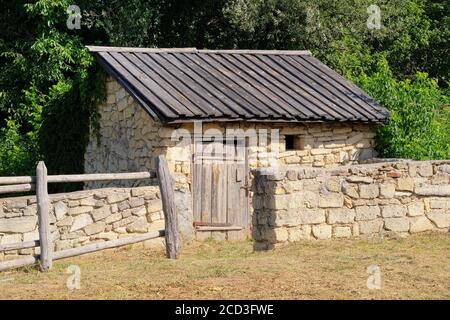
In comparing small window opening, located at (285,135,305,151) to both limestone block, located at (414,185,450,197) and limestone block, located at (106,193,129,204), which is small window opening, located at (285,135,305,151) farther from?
limestone block, located at (106,193,129,204)

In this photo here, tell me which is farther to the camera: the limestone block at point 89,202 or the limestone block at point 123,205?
the limestone block at point 123,205

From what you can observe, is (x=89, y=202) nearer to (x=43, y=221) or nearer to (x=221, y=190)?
(x=43, y=221)

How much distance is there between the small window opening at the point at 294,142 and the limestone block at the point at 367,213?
414 centimetres

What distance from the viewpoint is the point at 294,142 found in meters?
17.9

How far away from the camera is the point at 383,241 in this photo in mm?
13500

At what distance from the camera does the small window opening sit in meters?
17.8

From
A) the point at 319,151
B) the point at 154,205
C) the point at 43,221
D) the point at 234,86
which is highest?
the point at 234,86

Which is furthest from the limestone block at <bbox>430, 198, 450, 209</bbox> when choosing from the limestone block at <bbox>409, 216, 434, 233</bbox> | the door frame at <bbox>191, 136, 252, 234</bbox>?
the door frame at <bbox>191, 136, 252, 234</bbox>

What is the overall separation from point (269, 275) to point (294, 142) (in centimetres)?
774

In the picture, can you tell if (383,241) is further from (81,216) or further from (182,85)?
(182,85)

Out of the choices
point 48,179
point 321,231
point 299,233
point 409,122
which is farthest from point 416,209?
point 48,179

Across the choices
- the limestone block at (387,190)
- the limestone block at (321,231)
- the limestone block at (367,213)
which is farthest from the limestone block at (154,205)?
the limestone block at (387,190)

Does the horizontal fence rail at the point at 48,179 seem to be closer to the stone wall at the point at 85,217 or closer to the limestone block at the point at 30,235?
the stone wall at the point at 85,217

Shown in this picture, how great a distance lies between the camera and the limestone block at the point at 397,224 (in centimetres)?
1384
